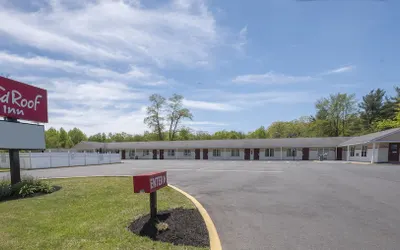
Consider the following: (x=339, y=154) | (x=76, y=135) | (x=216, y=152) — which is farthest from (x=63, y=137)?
(x=339, y=154)

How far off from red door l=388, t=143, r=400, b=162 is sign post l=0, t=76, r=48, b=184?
3346 cm

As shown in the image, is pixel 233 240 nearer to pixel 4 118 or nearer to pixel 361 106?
pixel 4 118

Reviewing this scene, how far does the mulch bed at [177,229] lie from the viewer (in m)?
4.29

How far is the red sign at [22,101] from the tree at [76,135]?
82.3 meters

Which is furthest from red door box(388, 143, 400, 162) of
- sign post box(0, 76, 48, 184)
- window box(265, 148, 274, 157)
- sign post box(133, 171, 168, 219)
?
sign post box(0, 76, 48, 184)

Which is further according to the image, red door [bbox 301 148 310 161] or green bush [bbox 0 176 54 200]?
red door [bbox 301 148 310 161]

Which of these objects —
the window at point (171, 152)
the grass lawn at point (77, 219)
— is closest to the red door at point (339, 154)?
the window at point (171, 152)

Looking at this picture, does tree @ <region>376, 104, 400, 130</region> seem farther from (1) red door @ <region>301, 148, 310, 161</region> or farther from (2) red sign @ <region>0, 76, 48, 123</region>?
(2) red sign @ <region>0, 76, 48, 123</region>

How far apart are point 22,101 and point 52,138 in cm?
7381

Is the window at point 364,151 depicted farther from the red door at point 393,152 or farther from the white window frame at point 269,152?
the white window frame at point 269,152

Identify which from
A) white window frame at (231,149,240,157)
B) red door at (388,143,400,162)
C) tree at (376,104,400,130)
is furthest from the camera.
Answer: white window frame at (231,149,240,157)

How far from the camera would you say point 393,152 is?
1119 inches

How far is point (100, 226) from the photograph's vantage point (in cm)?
495

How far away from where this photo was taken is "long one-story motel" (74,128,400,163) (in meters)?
30.9
